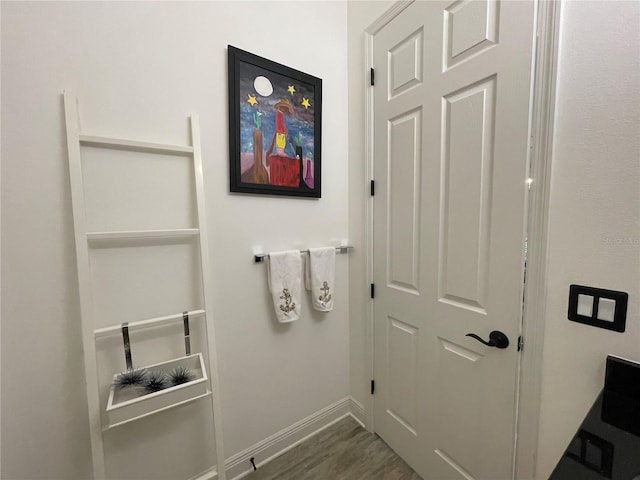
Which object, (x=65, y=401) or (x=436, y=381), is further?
(x=436, y=381)

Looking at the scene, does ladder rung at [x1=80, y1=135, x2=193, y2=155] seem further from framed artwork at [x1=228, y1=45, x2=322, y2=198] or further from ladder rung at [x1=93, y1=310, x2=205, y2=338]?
ladder rung at [x1=93, y1=310, x2=205, y2=338]

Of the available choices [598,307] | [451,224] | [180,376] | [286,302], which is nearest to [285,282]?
[286,302]

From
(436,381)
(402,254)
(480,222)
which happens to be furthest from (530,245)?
(436,381)

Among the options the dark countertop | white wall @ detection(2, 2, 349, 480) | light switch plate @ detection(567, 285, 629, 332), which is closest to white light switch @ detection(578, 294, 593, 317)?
light switch plate @ detection(567, 285, 629, 332)

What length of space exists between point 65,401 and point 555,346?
1773mm

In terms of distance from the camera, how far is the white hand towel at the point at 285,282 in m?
1.36

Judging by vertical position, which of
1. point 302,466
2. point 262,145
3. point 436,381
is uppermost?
point 262,145

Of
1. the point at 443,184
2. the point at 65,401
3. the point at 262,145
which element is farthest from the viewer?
the point at 262,145

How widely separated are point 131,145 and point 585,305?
65.3 inches

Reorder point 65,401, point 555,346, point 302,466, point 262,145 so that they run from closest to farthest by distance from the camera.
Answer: point 555,346
point 65,401
point 262,145
point 302,466

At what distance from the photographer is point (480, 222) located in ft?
3.40

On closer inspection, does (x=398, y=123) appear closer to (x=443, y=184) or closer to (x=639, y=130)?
(x=443, y=184)

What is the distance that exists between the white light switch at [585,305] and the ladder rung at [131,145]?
151cm

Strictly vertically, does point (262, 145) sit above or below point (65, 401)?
above
